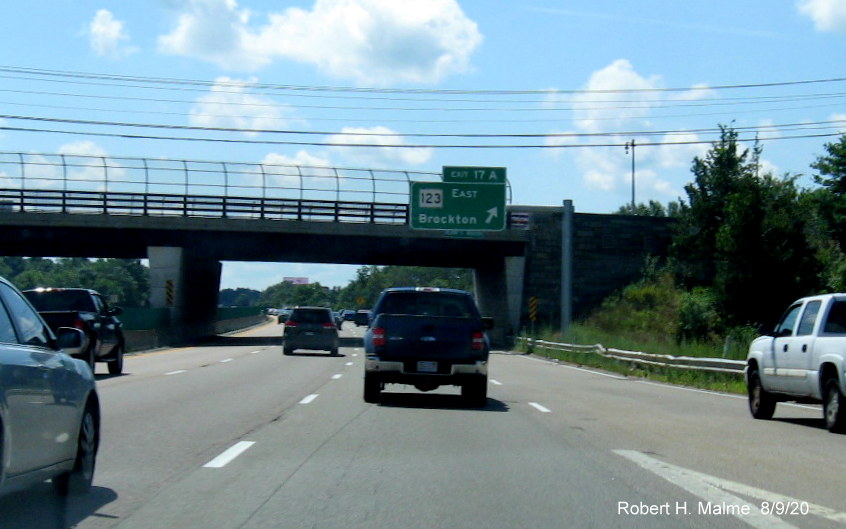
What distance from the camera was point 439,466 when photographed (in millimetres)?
10492

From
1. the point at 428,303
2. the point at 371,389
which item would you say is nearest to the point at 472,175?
the point at 428,303

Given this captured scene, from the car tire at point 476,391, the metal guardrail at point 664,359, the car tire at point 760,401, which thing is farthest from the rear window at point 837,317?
the metal guardrail at point 664,359

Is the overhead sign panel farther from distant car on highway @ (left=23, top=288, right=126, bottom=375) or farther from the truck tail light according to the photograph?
the truck tail light

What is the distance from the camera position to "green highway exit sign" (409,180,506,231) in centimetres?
4750

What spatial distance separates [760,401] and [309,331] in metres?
23.6

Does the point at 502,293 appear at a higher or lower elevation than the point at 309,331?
higher

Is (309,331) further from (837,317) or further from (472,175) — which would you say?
(837,317)

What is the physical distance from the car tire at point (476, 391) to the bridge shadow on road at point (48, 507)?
911 centimetres

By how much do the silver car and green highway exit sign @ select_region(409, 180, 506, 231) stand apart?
38922 mm

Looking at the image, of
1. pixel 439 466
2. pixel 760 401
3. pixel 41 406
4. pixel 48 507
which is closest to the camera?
pixel 41 406

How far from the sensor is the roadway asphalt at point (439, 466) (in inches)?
311

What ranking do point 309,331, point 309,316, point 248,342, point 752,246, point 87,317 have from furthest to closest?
point 248,342, point 752,246, point 309,316, point 309,331, point 87,317

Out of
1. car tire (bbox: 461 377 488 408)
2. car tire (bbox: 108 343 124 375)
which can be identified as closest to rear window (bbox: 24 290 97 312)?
car tire (bbox: 108 343 124 375)

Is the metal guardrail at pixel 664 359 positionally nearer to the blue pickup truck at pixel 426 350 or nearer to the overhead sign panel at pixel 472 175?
the overhead sign panel at pixel 472 175
